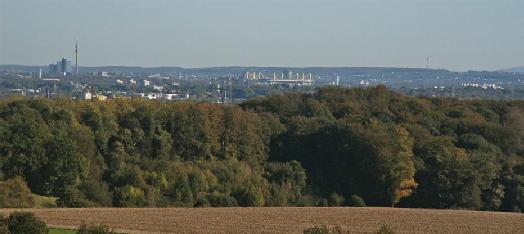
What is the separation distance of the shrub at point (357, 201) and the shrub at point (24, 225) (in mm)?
36874

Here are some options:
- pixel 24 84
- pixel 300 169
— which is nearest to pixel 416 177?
pixel 300 169

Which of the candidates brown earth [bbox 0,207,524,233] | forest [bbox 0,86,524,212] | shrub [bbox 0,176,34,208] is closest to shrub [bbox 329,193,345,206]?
forest [bbox 0,86,524,212]

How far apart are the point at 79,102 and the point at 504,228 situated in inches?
1519

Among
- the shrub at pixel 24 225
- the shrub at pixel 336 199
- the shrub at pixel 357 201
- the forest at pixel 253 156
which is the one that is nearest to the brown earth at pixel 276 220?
the forest at pixel 253 156

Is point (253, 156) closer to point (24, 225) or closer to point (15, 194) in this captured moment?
point (15, 194)

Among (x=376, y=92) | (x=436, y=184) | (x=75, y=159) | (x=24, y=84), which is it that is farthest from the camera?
(x=24, y=84)

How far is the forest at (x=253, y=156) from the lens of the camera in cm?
6059

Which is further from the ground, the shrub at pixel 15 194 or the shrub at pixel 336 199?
the shrub at pixel 15 194

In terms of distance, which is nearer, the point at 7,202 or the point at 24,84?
the point at 7,202

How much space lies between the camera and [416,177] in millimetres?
66375

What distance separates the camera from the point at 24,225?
94.1 feet

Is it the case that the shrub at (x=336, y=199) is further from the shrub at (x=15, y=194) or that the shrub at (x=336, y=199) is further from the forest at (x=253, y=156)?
the shrub at (x=15, y=194)

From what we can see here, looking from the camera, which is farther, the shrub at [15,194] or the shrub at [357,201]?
the shrub at [357,201]

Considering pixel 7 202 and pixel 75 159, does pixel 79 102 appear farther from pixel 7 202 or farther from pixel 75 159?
pixel 7 202
